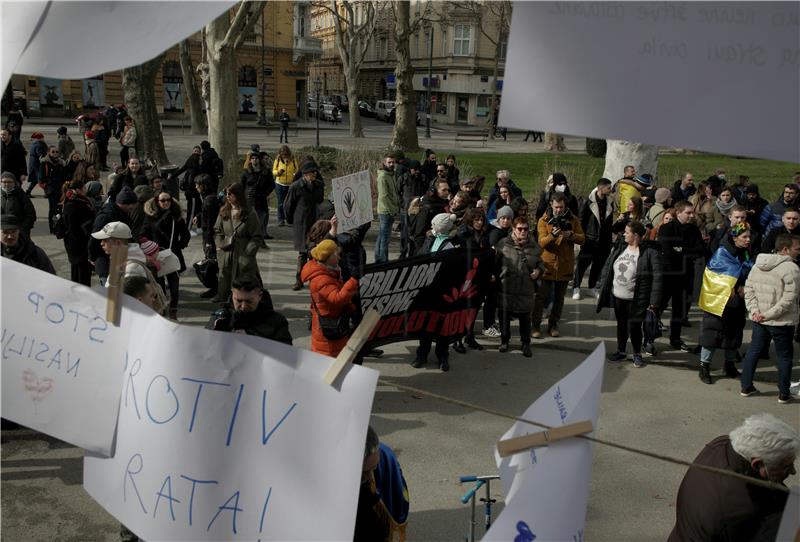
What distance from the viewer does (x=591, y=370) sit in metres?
2.40

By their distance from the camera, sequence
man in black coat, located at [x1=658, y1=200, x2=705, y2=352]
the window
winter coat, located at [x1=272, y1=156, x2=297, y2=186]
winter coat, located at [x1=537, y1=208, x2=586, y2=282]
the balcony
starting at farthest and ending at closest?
the window < the balcony < winter coat, located at [x1=272, y1=156, x2=297, y2=186] < winter coat, located at [x1=537, y1=208, x2=586, y2=282] < man in black coat, located at [x1=658, y1=200, x2=705, y2=352]

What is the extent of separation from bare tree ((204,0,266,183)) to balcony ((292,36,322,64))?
35.1m

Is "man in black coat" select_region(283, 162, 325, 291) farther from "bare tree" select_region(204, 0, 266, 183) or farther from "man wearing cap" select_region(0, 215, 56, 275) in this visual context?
"man wearing cap" select_region(0, 215, 56, 275)

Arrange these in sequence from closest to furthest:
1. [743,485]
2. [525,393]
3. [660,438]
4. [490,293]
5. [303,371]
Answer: [303,371], [743,485], [660,438], [525,393], [490,293]

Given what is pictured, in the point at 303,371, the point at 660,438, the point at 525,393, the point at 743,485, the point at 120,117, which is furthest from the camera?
the point at 120,117

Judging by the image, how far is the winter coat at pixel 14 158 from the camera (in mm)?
16406

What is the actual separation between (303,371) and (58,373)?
1.00 meters

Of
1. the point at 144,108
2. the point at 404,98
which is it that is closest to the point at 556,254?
the point at 144,108

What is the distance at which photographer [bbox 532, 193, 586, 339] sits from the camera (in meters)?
8.89

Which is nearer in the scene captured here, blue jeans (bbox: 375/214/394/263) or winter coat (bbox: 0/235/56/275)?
winter coat (bbox: 0/235/56/275)

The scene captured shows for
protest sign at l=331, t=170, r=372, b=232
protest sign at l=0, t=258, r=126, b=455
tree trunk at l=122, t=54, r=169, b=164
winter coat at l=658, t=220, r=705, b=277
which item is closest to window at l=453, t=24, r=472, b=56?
tree trunk at l=122, t=54, r=169, b=164

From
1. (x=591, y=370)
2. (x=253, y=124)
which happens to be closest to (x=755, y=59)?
(x=591, y=370)

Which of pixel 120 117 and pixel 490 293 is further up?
pixel 120 117

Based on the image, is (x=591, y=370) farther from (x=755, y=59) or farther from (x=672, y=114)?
(x=755, y=59)
